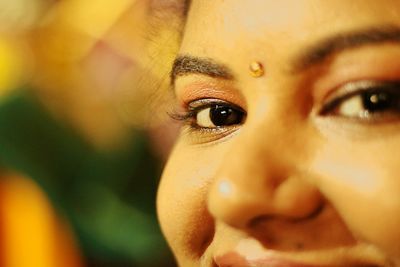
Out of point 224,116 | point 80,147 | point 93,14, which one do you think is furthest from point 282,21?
point 93,14

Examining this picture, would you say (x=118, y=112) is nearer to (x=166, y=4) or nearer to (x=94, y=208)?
(x=94, y=208)

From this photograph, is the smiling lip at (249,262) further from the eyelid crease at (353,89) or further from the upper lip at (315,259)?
the eyelid crease at (353,89)

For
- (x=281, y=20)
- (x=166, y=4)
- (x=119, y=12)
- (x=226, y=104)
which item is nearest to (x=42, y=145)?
(x=119, y=12)

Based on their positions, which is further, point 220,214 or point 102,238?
point 102,238

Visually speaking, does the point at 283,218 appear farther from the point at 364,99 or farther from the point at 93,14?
the point at 93,14

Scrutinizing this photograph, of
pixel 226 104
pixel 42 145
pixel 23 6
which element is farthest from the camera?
pixel 23 6

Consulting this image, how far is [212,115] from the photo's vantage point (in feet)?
2.61

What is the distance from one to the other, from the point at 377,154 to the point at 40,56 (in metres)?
1.03

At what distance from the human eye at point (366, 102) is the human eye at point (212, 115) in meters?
0.11

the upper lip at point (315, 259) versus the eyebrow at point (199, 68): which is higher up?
the eyebrow at point (199, 68)

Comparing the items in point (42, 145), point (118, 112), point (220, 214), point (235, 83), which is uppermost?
point (118, 112)

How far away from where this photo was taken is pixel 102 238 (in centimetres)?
139

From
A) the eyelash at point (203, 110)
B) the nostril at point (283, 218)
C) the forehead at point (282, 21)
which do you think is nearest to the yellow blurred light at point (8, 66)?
the eyelash at point (203, 110)

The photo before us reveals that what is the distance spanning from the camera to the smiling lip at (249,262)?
24.8 inches
